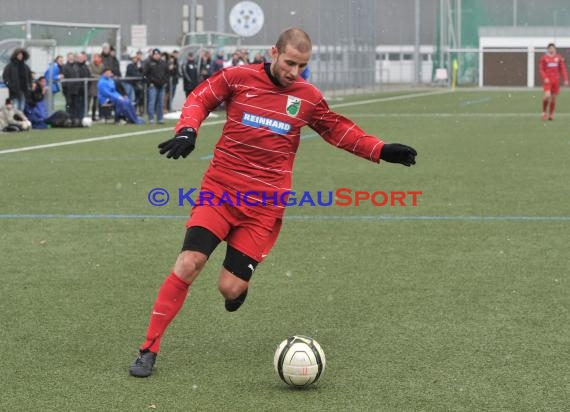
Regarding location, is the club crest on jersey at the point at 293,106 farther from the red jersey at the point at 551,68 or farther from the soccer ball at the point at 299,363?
the red jersey at the point at 551,68

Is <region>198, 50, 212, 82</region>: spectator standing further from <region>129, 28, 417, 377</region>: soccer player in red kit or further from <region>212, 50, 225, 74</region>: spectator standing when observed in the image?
<region>129, 28, 417, 377</region>: soccer player in red kit

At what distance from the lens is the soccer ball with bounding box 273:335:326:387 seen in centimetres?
533

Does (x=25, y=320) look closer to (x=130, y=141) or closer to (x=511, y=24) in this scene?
(x=130, y=141)

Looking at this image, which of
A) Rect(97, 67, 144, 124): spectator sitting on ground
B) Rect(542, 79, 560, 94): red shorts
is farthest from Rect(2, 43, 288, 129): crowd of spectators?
Rect(542, 79, 560, 94): red shorts

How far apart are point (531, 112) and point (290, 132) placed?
96.9 feet

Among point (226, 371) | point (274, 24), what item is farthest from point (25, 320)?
point (274, 24)

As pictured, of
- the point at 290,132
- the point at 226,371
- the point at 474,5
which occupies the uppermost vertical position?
the point at 474,5

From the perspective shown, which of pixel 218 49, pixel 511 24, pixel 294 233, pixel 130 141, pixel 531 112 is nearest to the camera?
pixel 294 233

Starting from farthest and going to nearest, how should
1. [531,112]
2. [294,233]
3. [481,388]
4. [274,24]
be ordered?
[274,24]
[531,112]
[294,233]
[481,388]

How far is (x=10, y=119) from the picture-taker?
79.5 ft

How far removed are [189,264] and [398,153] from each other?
1.30 metres

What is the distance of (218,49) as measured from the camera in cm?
3766

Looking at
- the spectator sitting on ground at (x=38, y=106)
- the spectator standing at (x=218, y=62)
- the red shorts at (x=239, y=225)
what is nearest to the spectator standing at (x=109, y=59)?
the spectator sitting on ground at (x=38, y=106)

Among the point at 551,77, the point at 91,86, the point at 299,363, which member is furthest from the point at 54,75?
the point at 299,363
